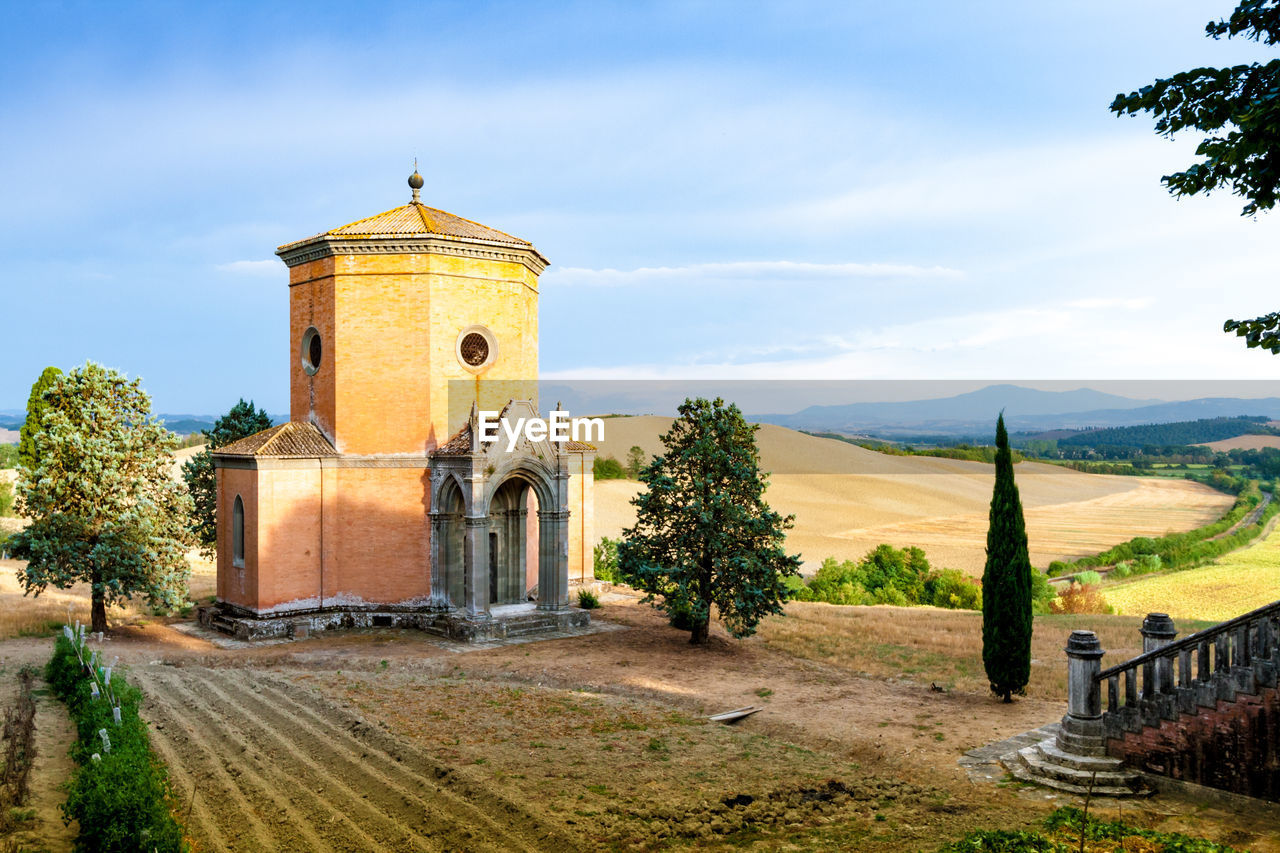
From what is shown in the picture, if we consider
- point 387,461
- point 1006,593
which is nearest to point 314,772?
point 1006,593

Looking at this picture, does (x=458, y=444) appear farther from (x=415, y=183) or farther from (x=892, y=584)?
(x=892, y=584)

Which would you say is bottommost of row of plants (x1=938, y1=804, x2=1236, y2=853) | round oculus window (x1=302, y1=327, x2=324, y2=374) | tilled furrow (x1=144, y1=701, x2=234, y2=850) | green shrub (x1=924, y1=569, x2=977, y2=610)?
green shrub (x1=924, y1=569, x2=977, y2=610)

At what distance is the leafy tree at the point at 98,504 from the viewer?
2397 centimetres

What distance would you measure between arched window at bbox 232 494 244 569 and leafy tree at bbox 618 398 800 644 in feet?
38.2

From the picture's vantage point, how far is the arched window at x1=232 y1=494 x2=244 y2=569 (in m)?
25.3

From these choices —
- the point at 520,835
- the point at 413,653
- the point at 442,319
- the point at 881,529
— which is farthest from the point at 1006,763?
the point at 881,529

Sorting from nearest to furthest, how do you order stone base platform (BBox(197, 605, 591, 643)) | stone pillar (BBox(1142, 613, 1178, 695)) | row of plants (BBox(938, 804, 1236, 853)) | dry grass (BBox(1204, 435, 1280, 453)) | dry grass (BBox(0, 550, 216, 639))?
row of plants (BBox(938, 804, 1236, 853)) < stone pillar (BBox(1142, 613, 1178, 695)) < stone base platform (BBox(197, 605, 591, 643)) < dry grass (BBox(0, 550, 216, 639)) < dry grass (BBox(1204, 435, 1280, 453))

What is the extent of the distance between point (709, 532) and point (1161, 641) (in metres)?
11.4

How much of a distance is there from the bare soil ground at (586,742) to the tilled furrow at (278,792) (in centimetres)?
3

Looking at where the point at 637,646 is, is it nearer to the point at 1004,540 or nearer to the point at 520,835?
the point at 1004,540

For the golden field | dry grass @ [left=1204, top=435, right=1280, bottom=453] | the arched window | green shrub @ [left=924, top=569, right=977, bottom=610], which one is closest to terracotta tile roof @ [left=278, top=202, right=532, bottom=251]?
the arched window

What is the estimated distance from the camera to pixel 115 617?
28.1 metres

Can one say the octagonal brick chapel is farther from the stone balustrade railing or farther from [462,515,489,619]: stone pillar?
the stone balustrade railing

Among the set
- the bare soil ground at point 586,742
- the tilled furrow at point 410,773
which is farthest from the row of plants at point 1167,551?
the tilled furrow at point 410,773
